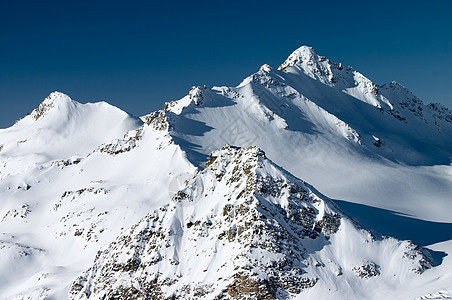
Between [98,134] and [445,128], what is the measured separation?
107 meters

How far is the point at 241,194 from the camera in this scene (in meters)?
55.4

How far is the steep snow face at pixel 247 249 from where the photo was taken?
48.4 meters

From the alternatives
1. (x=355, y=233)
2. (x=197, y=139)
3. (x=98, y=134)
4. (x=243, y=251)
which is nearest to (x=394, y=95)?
(x=197, y=139)

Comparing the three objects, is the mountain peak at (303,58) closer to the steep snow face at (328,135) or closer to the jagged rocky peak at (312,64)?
the jagged rocky peak at (312,64)

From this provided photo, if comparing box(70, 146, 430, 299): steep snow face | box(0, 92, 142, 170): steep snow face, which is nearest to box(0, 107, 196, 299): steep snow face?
box(70, 146, 430, 299): steep snow face

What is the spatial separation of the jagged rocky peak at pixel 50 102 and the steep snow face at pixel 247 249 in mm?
91164

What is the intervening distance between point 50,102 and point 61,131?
18510mm

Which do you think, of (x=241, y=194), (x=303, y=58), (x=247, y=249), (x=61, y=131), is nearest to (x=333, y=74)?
(x=303, y=58)

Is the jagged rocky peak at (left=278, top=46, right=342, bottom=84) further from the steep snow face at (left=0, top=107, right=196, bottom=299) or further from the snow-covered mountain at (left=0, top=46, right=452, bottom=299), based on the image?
the steep snow face at (left=0, top=107, right=196, bottom=299)

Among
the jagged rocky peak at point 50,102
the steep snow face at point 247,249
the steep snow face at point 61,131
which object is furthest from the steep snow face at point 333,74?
the steep snow face at point 247,249

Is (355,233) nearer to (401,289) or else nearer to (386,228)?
(401,289)

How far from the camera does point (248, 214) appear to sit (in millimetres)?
52531

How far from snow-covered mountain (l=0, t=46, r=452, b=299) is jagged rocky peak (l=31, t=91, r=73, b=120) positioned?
3.89ft

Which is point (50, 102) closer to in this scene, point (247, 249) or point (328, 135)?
point (328, 135)
